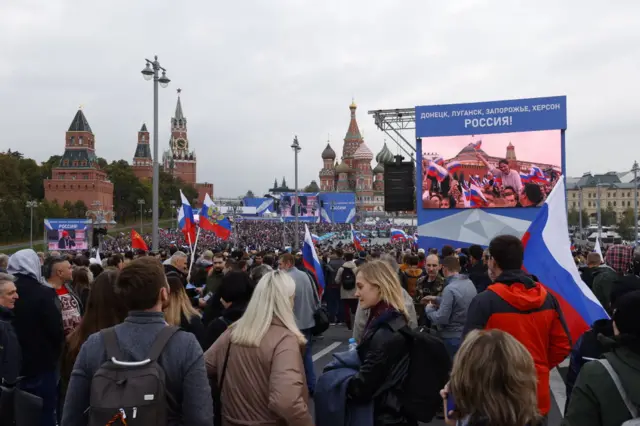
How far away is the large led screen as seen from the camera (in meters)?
18.6

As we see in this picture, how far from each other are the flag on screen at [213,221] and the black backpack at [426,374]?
15.3 m

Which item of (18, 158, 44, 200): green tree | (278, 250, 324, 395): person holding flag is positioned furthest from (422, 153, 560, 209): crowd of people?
(18, 158, 44, 200): green tree

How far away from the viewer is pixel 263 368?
367 cm

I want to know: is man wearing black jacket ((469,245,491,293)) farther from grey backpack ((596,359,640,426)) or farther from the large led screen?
the large led screen

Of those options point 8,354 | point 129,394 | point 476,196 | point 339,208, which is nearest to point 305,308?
point 8,354

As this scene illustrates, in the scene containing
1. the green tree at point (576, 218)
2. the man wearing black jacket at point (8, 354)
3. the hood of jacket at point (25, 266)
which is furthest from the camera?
the green tree at point (576, 218)

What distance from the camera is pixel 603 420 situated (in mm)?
2711

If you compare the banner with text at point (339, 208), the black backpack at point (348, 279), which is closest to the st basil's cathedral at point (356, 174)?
the banner with text at point (339, 208)

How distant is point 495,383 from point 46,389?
4204mm

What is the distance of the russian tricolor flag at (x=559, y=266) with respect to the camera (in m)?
4.70

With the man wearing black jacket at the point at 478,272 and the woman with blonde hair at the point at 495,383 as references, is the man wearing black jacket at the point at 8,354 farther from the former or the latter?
the man wearing black jacket at the point at 478,272

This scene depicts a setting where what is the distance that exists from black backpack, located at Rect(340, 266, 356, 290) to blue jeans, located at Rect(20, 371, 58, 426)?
7.56 meters

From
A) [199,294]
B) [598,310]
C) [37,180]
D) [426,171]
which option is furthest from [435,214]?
[37,180]

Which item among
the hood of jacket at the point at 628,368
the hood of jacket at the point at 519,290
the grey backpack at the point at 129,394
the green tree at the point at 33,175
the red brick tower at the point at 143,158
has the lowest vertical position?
the grey backpack at the point at 129,394
